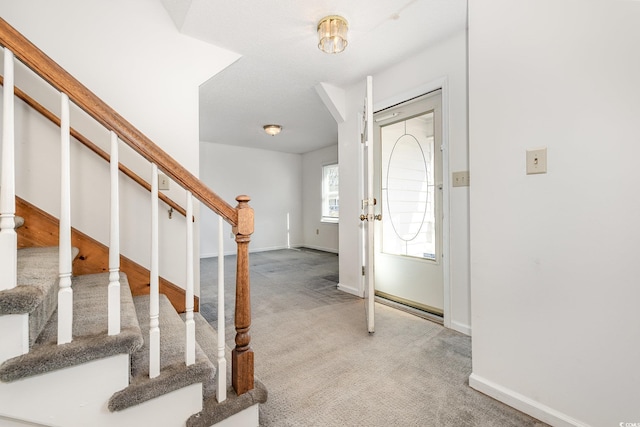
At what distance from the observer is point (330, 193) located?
6016mm

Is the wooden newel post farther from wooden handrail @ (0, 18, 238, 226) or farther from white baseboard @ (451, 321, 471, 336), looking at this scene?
white baseboard @ (451, 321, 471, 336)

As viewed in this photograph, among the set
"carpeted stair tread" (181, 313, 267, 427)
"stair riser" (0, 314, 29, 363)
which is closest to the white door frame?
"carpeted stair tread" (181, 313, 267, 427)

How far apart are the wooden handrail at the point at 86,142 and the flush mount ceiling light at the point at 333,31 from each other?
1608 mm

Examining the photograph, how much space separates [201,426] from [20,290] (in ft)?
2.53

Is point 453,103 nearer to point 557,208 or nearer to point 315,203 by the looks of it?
point 557,208

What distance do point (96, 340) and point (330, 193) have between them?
529 cm

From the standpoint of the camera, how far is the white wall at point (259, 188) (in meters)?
5.41

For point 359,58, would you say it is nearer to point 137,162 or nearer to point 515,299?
point 137,162

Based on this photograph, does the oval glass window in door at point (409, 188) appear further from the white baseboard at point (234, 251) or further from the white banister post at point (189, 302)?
the white baseboard at point (234, 251)

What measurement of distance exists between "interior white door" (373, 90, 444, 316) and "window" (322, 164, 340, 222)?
304cm

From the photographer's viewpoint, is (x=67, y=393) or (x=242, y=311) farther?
(x=242, y=311)

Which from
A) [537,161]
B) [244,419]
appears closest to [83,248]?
[244,419]

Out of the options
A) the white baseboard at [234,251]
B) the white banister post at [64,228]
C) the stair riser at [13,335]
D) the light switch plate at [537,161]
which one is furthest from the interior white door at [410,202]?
the white baseboard at [234,251]

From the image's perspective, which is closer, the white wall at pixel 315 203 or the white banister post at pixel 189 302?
the white banister post at pixel 189 302
